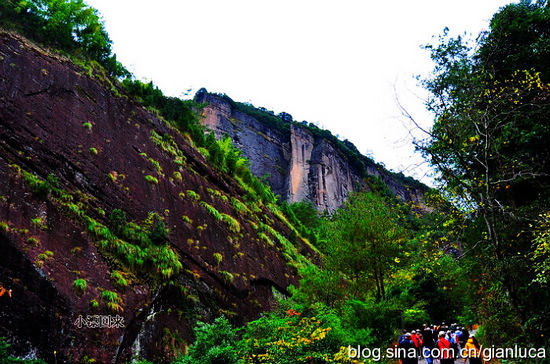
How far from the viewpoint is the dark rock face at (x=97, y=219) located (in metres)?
7.55

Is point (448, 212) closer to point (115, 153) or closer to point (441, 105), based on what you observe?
point (441, 105)

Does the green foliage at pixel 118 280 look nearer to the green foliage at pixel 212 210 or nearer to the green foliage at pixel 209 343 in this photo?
the green foliage at pixel 209 343

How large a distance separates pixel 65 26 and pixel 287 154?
4512cm

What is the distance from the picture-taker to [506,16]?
36.3 feet

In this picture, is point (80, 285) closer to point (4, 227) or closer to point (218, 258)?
point (4, 227)

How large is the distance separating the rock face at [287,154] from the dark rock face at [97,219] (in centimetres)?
3533

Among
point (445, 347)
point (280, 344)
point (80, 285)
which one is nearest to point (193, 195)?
point (80, 285)

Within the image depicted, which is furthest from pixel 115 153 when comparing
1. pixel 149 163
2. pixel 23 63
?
pixel 23 63

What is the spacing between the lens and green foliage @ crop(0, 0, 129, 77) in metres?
13.4

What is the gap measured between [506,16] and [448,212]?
25.7 feet

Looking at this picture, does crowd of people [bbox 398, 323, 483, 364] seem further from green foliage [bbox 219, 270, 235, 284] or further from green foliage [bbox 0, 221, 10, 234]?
green foliage [bbox 0, 221, 10, 234]

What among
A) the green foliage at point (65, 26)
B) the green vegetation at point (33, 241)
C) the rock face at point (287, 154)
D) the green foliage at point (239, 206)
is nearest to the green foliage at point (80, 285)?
the green vegetation at point (33, 241)

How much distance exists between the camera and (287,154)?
5822 cm

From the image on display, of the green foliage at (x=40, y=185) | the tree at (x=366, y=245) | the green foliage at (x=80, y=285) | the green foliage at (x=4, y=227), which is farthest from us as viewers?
the tree at (x=366, y=245)
